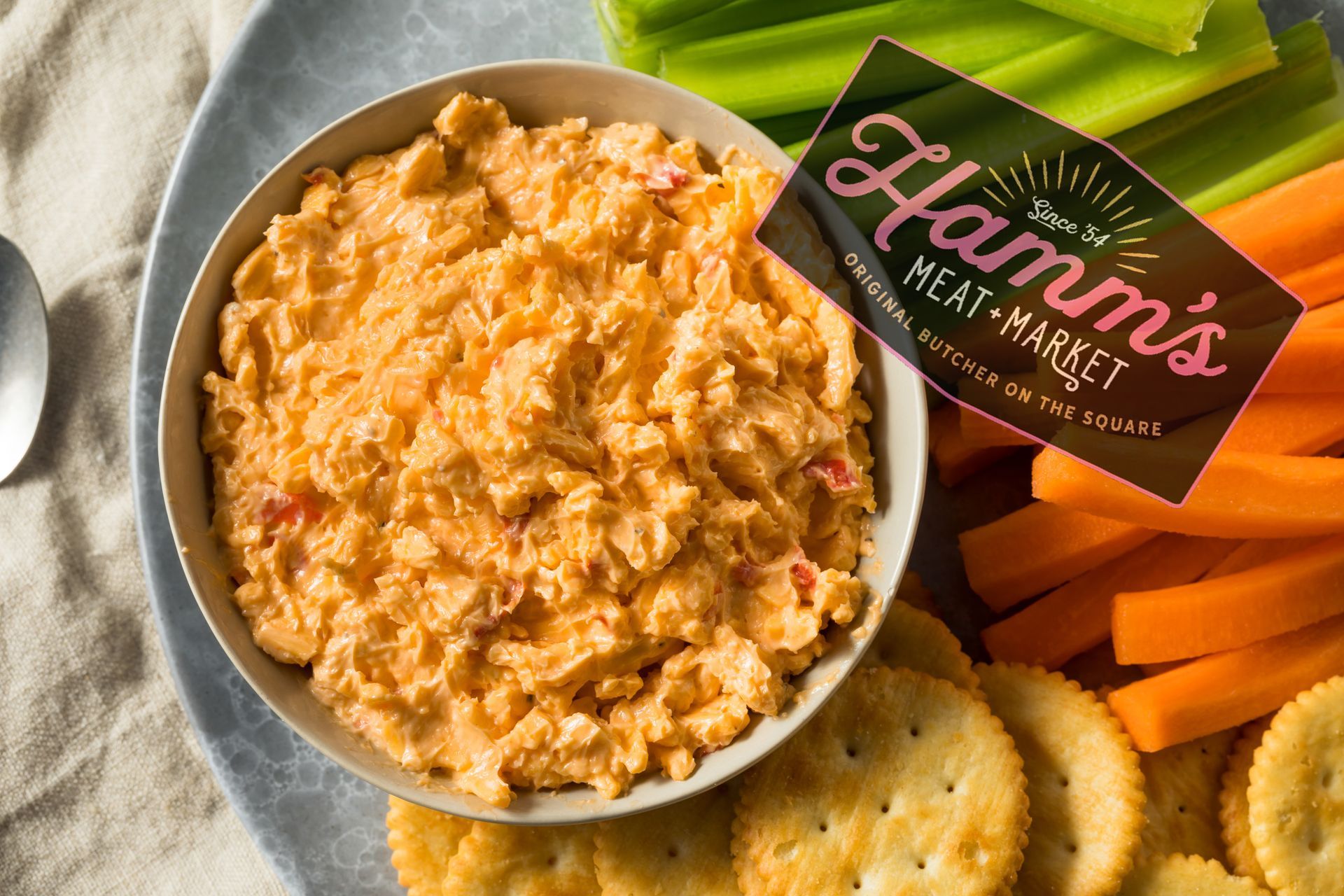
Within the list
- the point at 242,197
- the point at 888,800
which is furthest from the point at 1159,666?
the point at 242,197

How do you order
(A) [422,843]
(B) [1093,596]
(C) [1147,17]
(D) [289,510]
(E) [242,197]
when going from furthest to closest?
(E) [242,197], (B) [1093,596], (A) [422,843], (C) [1147,17], (D) [289,510]

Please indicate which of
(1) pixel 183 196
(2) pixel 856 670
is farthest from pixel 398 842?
(1) pixel 183 196

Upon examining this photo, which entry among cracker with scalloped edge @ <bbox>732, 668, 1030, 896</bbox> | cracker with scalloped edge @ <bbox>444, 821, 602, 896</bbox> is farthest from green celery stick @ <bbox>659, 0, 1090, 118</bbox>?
cracker with scalloped edge @ <bbox>444, 821, 602, 896</bbox>

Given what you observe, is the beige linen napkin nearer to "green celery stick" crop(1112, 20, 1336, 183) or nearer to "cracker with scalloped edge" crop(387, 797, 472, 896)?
"cracker with scalloped edge" crop(387, 797, 472, 896)

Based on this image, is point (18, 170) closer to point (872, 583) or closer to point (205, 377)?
point (205, 377)

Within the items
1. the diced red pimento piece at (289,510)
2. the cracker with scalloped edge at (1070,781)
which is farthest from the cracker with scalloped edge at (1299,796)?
the diced red pimento piece at (289,510)

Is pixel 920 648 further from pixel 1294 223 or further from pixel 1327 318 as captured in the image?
pixel 1294 223
